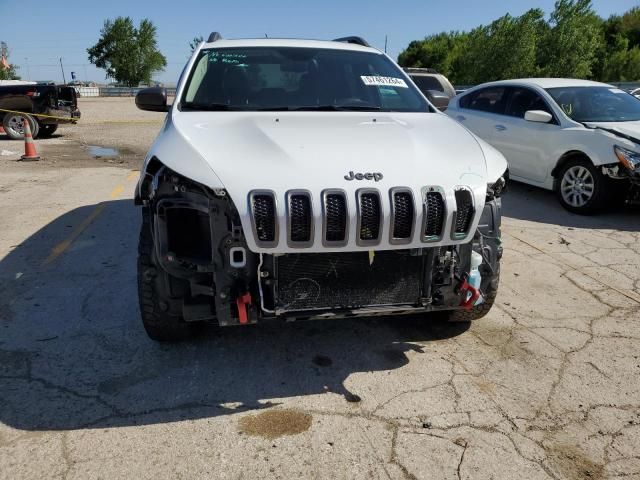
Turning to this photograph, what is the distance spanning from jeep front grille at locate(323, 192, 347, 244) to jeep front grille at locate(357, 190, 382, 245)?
0.26 feet

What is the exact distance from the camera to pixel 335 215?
255 centimetres

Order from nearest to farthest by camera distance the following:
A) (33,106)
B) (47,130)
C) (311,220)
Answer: (311,220), (33,106), (47,130)

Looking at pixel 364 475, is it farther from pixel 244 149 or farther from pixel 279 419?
pixel 244 149

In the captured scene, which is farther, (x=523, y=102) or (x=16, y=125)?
(x=16, y=125)

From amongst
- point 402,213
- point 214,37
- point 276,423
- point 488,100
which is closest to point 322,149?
point 402,213

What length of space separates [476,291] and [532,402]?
2.25 ft

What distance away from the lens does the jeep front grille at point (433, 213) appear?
2.65 meters

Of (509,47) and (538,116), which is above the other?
(509,47)

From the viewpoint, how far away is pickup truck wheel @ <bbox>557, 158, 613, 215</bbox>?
6.54 meters

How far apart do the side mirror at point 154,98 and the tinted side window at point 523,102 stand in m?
5.46

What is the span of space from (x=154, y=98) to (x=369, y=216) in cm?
278

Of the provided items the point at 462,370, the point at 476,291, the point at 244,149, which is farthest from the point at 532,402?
the point at 244,149

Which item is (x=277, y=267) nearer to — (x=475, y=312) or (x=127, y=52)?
(x=475, y=312)

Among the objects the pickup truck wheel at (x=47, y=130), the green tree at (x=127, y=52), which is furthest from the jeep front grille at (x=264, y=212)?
the green tree at (x=127, y=52)
